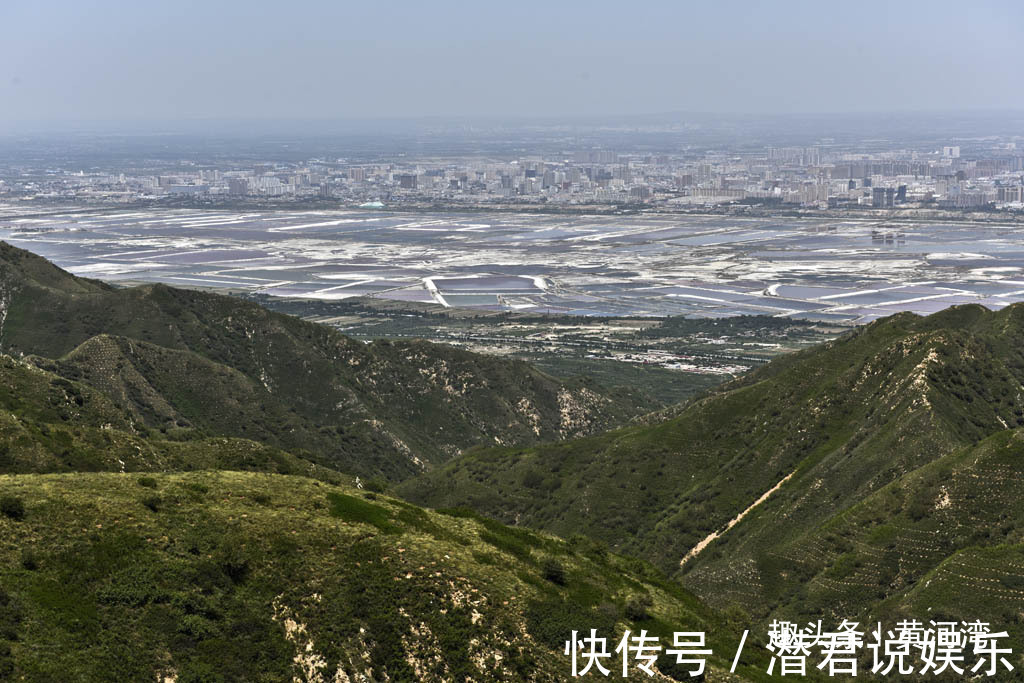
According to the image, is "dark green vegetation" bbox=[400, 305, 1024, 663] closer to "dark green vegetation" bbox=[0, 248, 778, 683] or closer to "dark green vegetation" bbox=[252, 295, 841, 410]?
"dark green vegetation" bbox=[0, 248, 778, 683]

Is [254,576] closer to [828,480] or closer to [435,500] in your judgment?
[828,480]

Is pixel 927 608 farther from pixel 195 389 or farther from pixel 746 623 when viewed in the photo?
pixel 195 389

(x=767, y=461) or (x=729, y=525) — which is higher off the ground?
(x=767, y=461)

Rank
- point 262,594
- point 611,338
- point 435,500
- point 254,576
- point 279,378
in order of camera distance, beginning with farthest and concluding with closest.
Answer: point 611,338 → point 279,378 → point 435,500 → point 254,576 → point 262,594

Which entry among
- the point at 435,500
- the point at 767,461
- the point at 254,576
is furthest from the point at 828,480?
the point at 254,576

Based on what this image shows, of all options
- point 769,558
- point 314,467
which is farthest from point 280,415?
point 769,558

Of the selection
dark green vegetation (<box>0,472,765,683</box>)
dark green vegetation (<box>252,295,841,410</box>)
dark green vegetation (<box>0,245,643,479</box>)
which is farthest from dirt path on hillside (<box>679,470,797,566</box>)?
dark green vegetation (<box>252,295,841,410</box>)

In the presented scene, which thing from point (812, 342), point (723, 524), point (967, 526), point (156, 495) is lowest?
point (812, 342)
